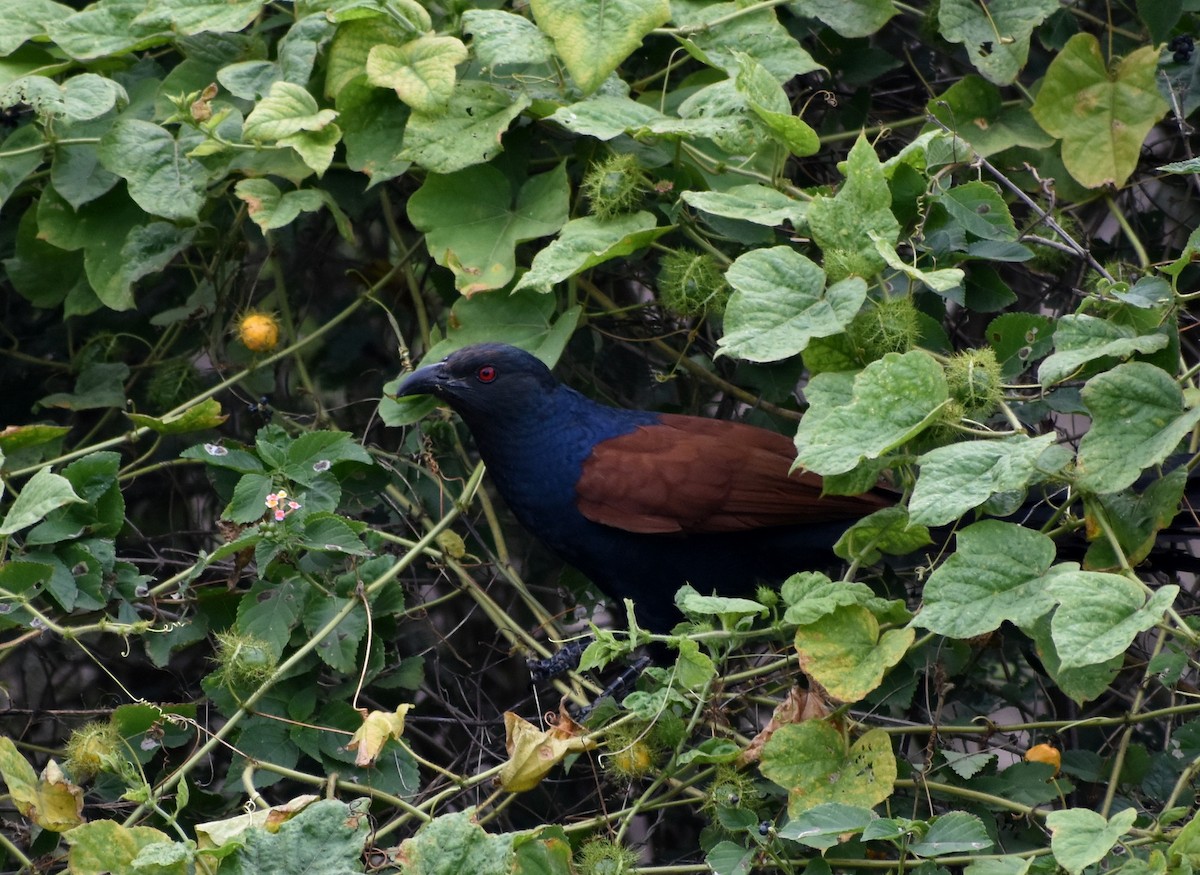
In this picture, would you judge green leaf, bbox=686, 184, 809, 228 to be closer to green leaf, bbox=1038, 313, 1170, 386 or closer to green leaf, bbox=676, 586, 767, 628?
green leaf, bbox=1038, 313, 1170, 386

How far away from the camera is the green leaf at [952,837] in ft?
6.06

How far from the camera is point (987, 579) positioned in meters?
1.97

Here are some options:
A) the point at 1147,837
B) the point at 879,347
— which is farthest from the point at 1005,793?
the point at 879,347

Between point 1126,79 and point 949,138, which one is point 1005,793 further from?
point 1126,79

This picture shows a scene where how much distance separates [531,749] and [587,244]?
3.32ft

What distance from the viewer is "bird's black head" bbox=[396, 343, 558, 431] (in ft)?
9.71


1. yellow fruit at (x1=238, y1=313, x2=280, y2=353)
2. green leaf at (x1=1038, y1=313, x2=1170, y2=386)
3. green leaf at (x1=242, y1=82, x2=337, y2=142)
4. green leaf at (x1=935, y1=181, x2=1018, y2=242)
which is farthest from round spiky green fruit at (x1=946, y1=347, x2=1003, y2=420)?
yellow fruit at (x1=238, y1=313, x2=280, y2=353)

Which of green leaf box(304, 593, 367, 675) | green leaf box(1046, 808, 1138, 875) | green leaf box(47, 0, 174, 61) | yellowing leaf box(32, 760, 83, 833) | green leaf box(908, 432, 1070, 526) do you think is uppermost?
green leaf box(47, 0, 174, 61)

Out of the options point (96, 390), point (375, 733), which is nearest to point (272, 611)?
point (375, 733)

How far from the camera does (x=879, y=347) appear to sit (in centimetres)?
227

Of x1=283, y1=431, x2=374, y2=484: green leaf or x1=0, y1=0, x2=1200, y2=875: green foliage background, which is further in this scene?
x1=283, y1=431, x2=374, y2=484: green leaf

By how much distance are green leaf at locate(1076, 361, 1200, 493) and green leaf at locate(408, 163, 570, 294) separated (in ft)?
4.06

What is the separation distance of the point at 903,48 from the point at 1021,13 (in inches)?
18.5

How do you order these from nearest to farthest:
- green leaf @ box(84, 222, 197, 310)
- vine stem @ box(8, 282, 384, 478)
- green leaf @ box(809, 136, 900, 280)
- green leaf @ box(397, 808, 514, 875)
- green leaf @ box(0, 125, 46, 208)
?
green leaf @ box(397, 808, 514, 875) → green leaf @ box(809, 136, 900, 280) → vine stem @ box(8, 282, 384, 478) → green leaf @ box(0, 125, 46, 208) → green leaf @ box(84, 222, 197, 310)
